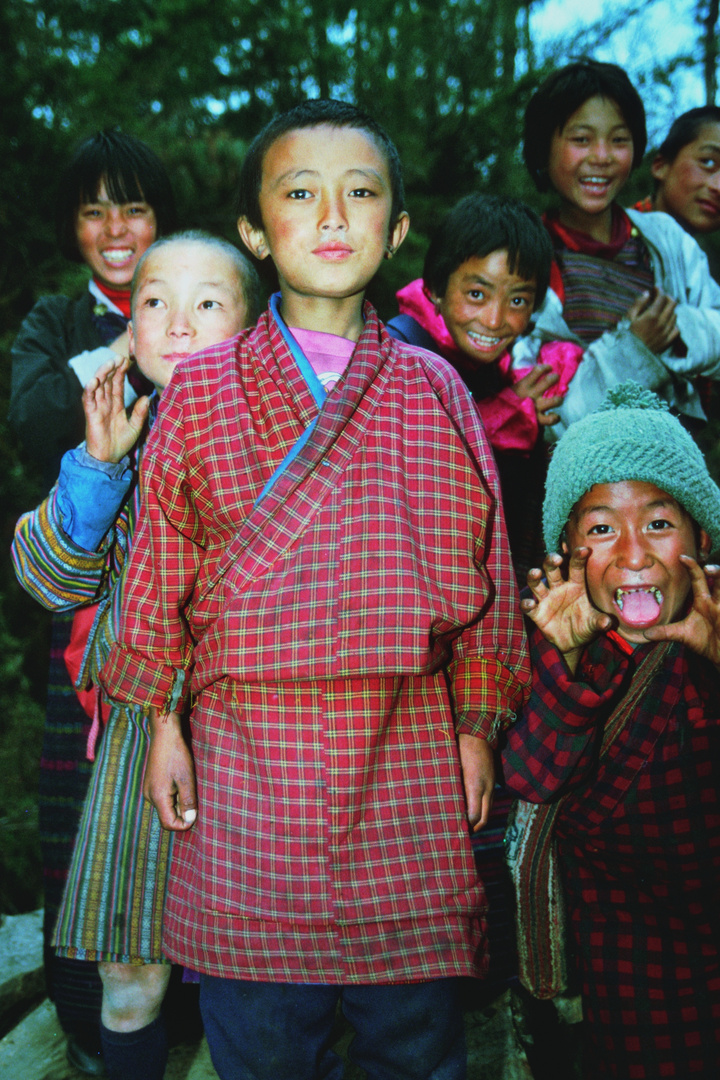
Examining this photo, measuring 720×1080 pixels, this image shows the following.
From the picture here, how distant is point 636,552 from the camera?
1.79m

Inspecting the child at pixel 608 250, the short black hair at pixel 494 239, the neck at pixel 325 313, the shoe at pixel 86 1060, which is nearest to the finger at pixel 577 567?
the neck at pixel 325 313

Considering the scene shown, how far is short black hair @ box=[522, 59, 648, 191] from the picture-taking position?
272cm

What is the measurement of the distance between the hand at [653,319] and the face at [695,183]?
0.84 meters

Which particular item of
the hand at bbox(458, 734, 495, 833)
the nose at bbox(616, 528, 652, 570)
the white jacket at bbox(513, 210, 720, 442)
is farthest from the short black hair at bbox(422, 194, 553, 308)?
the hand at bbox(458, 734, 495, 833)

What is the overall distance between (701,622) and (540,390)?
3.10ft

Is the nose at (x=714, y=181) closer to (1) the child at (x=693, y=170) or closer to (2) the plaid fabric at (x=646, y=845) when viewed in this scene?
(1) the child at (x=693, y=170)

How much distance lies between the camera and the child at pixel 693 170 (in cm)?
305

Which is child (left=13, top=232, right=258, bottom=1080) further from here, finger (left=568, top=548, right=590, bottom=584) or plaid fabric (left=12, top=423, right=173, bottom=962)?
finger (left=568, top=548, right=590, bottom=584)

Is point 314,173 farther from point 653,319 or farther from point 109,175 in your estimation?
point 653,319

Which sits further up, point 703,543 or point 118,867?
point 703,543

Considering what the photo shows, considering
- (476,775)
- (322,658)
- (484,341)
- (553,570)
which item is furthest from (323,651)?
(484,341)

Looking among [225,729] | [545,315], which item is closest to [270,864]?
[225,729]

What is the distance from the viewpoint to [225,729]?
153 cm

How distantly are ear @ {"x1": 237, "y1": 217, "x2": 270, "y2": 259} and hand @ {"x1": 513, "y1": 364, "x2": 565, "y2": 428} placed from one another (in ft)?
2.97
